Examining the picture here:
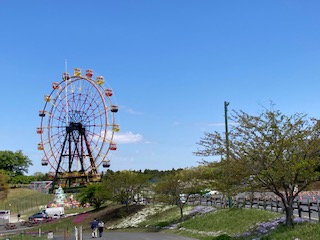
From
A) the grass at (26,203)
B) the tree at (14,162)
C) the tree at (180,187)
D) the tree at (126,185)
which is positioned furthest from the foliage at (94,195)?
the tree at (14,162)

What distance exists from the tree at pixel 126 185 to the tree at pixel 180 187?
6.89 m

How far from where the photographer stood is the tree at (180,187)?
33812 millimetres

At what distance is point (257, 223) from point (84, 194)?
103 ft

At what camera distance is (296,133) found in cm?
1892

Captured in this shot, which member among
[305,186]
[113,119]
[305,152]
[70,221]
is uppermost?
[113,119]

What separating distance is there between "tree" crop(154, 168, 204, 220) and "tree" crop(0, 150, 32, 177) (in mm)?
91561

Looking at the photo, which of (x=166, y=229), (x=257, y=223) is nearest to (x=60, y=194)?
(x=166, y=229)

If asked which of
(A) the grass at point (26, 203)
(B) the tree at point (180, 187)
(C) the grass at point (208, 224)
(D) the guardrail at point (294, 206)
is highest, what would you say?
(B) the tree at point (180, 187)

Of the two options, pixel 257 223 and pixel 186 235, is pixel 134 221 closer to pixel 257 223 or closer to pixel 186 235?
pixel 186 235

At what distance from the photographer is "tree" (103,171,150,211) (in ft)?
136

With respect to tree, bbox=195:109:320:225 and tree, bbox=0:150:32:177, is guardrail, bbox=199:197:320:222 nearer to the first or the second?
tree, bbox=195:109:320:225

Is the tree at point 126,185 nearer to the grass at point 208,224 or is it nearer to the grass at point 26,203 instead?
the grass at point 208,224

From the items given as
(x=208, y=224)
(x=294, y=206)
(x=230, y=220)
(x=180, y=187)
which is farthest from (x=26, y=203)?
(x=294, y=206)

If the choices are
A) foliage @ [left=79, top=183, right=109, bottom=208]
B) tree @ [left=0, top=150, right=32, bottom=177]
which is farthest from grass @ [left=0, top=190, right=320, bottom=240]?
tree @ [left=0, top=150, right=32, bottom=177]
